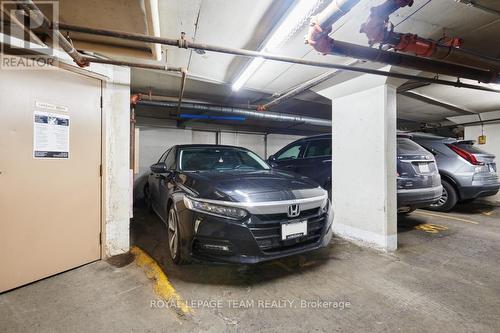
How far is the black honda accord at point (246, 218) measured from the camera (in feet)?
6.26

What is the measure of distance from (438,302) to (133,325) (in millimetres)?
2261

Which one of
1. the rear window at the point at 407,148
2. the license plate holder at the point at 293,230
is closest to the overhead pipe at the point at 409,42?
the rear window at the point at 407,148

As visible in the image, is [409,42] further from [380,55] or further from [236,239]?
[236,239]

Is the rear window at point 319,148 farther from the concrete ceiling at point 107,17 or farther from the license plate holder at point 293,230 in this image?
the concrete ceiling at point 107,17

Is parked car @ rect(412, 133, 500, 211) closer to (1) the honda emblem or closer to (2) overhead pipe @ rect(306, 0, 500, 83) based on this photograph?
(2) overhead pipe @ rect(306, 0, 500, 83)

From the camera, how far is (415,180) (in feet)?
10.7

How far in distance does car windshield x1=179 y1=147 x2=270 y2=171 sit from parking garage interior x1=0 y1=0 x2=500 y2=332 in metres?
0.09

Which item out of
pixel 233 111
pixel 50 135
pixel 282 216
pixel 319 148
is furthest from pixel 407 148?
pixel 50 135

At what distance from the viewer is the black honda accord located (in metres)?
1.91

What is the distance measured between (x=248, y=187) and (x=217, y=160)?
117cm

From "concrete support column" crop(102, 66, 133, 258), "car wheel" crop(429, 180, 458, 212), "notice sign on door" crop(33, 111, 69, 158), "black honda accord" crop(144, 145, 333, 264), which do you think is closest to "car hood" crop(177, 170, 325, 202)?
"black honda accord" crop(144, 145, 333, 264)

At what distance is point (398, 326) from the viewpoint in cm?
154

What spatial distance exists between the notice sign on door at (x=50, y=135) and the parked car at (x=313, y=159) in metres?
3.43

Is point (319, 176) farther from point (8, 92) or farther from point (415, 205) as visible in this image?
point (8, 92)
